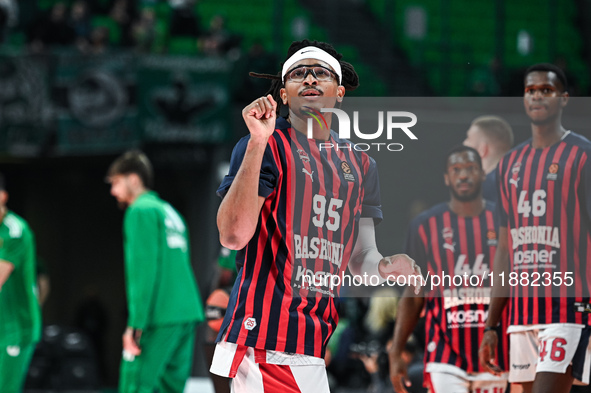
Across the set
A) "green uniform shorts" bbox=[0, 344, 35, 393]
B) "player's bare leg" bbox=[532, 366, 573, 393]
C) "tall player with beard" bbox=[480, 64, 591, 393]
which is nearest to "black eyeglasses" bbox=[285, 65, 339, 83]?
"tall player with beard" bbox=[480, 64, 591, 393]

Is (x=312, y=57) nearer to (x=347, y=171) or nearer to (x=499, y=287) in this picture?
(x=347, y=171)

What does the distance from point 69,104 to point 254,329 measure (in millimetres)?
9524

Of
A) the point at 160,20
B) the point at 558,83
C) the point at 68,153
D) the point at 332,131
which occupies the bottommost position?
the point at 332,131

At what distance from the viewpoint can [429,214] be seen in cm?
385

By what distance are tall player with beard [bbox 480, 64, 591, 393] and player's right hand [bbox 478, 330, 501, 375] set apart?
0.17 feet

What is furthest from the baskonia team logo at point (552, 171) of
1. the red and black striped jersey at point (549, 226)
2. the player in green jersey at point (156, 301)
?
the player in green jersey at point (156, 301)

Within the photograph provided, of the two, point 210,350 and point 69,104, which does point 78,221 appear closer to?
point 69,104

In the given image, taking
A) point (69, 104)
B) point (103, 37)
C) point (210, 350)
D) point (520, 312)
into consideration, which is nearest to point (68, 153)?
point (69, 104)

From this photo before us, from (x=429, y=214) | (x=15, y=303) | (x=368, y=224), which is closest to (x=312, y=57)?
(x=368, y=224)

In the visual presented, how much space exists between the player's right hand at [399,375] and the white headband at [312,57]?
195 cm

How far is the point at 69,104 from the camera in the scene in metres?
12.0

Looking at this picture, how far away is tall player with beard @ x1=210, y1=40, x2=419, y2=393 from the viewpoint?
2.97 meters

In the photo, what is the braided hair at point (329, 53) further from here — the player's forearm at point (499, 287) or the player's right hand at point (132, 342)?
the player's right hand at point (132, 342)

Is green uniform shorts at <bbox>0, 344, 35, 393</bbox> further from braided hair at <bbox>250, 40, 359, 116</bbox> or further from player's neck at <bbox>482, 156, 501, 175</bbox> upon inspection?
braided hair at <bbox>250, 40, 359, 116</bbox>
